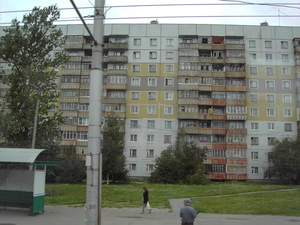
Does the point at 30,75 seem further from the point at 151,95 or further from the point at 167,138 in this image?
the point at 167,138

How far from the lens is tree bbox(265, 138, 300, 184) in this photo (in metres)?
42.7

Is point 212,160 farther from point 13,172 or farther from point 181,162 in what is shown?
point 13,172

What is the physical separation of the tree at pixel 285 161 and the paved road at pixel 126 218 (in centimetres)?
3210

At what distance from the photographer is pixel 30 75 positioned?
2141cm

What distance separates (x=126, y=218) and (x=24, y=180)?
17.1ft

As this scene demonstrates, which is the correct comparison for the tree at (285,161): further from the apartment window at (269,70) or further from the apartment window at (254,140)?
the apartment window at (269,70)

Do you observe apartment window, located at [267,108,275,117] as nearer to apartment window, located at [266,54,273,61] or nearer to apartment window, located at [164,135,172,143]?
apartment window, located at [266,54,273,61]

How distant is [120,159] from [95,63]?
97.4ft

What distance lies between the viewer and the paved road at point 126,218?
39.7 feet

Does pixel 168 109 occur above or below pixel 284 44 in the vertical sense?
below

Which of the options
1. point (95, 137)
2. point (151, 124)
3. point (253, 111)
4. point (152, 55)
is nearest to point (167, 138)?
point (151, 124)

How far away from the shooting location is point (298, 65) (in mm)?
49594

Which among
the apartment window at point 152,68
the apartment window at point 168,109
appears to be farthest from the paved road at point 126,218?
the apartment window at point 152,68

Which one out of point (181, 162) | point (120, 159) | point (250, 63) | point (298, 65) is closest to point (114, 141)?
point (120, 159)
